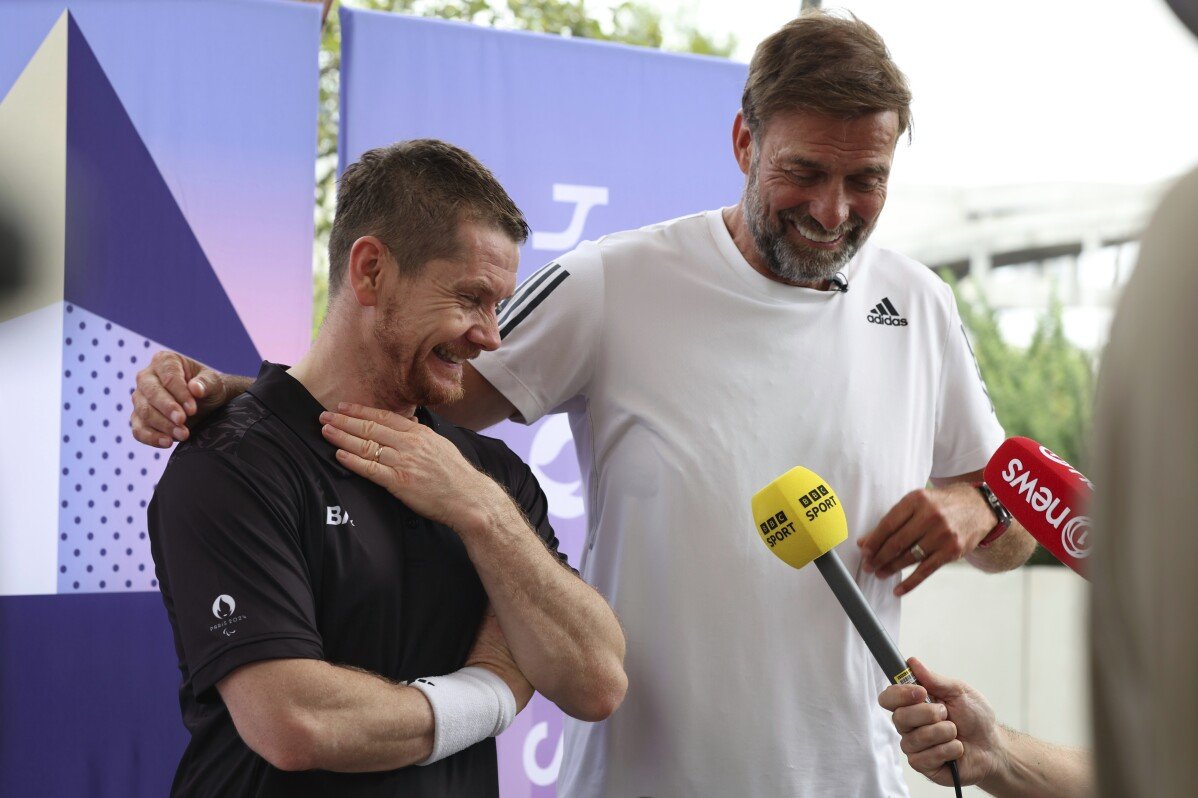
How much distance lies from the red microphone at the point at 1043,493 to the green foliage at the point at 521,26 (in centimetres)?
319

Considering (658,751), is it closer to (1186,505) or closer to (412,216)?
(412,216)

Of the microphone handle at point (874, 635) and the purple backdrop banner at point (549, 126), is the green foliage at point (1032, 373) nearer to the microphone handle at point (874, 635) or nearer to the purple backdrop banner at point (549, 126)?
the purple backdrop banner at point (549, 126)

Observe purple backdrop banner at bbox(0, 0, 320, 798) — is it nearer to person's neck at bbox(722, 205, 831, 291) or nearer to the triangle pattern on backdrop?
the triangle pattern on backdrop

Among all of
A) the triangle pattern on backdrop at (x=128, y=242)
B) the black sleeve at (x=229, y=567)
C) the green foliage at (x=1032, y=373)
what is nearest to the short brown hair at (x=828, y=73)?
the black sleeve at (x=229, y=567)

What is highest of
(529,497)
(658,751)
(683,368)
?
(683,368)

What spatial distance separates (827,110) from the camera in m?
2.00

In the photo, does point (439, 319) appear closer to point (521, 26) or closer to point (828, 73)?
point (828, 73)

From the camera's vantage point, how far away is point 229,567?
153cm

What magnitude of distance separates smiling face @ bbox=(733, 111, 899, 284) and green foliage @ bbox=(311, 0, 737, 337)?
269 centimetres

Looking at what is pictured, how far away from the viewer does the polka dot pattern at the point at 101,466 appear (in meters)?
2.50

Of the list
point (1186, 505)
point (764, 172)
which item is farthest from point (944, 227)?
point (1186, 505)

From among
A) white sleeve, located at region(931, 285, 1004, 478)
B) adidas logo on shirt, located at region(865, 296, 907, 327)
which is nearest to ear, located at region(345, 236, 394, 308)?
adidas logo on shirt, located at region(865, 296, 907, 327)

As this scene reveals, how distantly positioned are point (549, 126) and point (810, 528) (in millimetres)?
1639

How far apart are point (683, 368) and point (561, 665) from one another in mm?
577
